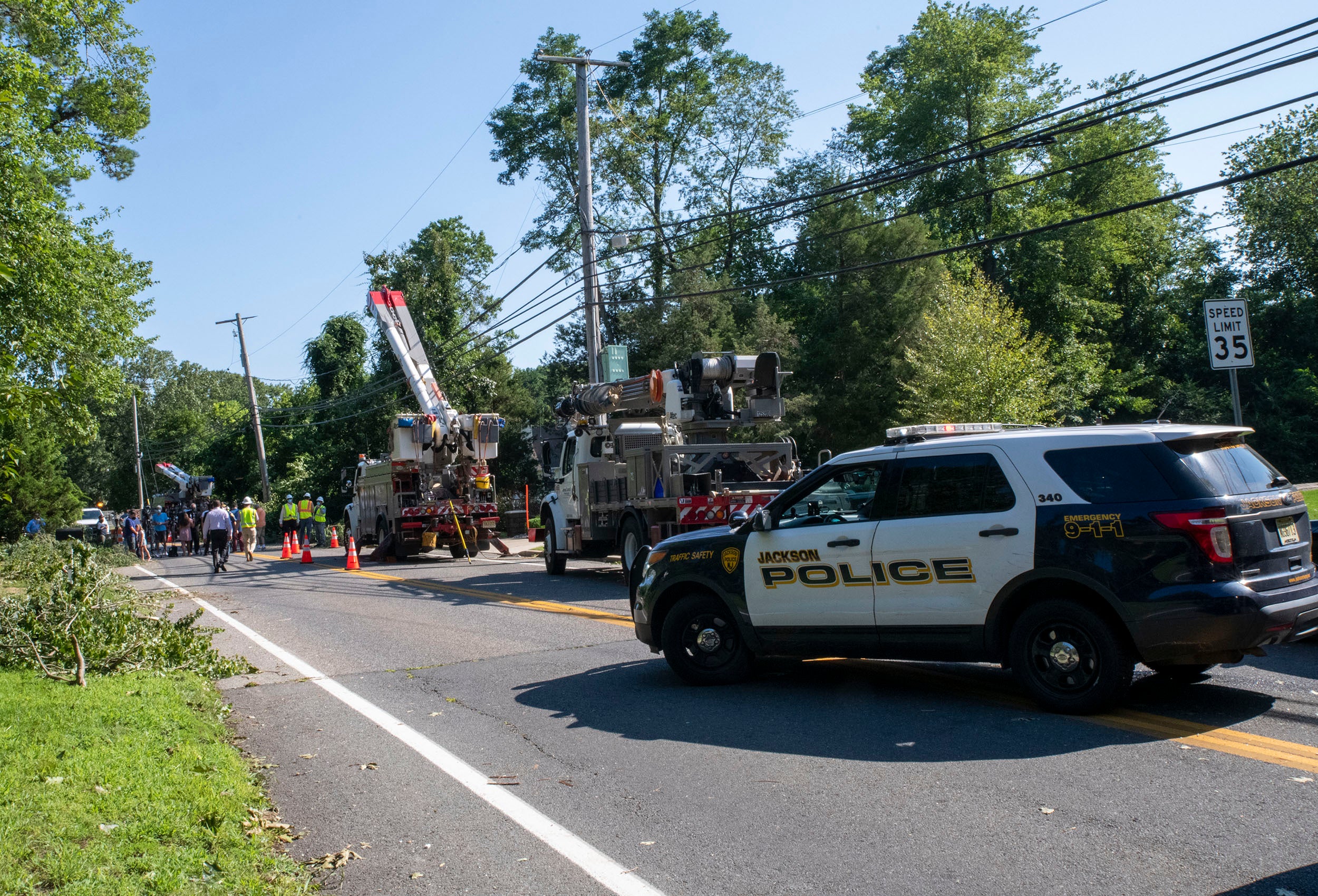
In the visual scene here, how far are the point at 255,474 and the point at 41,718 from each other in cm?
5786

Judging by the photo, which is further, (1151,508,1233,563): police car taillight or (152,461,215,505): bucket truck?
(152,461,215,505): bucket truck

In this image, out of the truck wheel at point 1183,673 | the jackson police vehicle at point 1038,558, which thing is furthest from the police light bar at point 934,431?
the truck wheel at point 1183,673

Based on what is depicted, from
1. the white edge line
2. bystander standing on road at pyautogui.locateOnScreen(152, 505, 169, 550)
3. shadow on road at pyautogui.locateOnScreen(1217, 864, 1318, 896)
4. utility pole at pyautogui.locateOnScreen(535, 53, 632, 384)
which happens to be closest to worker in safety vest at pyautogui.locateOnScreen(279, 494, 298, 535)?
bystander standing on road at pyautogui.locateOnScreen(152, 505, 169, 550)

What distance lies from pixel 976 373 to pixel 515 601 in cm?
1484

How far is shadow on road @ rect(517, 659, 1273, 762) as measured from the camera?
19.9 feet

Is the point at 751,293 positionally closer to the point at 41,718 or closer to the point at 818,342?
the point at 818,342

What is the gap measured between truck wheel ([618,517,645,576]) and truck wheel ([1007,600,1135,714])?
986 cm

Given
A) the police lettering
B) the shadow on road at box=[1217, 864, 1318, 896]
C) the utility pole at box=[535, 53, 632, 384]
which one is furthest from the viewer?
the utility pole at box=[535, 53, 632, 384]

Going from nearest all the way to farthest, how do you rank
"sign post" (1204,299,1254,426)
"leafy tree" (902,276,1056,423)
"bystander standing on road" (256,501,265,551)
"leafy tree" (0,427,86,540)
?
1. "sign post" (1204,299,1254,426)
2. "leafy tree" (902,276,1056,423)
3. "bystander standing on road" (256,501,265,551)
4. "leafy tree" (0,427,86,540)

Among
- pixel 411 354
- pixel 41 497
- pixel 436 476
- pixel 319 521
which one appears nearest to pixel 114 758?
pixel 436 476

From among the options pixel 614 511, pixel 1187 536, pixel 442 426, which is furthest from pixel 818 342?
pixel 1187 536

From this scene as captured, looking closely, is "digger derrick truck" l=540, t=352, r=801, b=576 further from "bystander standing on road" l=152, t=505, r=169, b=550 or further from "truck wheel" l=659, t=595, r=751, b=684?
"bystander standing on road" l=152, t=505, r=169, b=550

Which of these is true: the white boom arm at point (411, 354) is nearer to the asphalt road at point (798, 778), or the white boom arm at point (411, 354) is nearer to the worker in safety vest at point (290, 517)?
the worker in safety vest at point (290, 517)

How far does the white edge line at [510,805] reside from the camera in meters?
4.32
